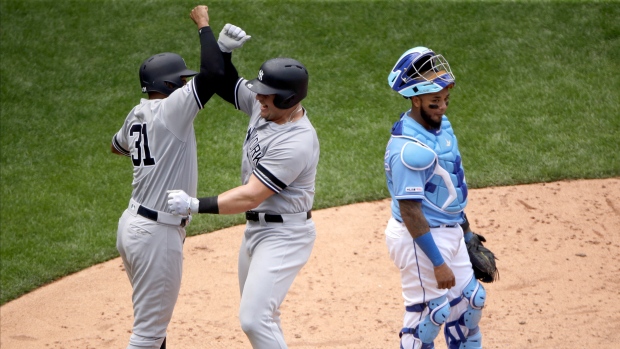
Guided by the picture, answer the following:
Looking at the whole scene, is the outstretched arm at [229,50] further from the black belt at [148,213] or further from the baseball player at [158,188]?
the black belt at [148,213]

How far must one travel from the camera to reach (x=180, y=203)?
13.5 ft

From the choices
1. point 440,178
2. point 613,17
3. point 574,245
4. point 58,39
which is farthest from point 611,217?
point 58,39

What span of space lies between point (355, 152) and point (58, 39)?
5.09 meters

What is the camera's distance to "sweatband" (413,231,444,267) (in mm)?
4309

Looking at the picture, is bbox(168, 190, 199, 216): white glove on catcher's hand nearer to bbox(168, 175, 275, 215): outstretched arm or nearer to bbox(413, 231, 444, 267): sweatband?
bbox(168, 175, 275, 215): outstretched arm

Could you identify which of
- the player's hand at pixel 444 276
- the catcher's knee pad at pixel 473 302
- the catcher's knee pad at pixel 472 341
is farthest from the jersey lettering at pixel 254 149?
the catcher's knee pad at pixel 472 341

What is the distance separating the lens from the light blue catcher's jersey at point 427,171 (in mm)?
4309

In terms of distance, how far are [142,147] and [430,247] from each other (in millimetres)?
1744

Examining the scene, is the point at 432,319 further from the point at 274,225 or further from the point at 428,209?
the point at 274,225

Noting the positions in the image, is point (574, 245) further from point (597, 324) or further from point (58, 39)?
point (58, 39)

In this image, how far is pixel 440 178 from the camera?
14.5 feet

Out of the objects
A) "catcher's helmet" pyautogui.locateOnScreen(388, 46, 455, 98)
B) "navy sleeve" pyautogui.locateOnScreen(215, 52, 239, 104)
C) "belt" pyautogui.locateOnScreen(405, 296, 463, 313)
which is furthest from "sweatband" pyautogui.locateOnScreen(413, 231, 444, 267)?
"navy sleeve" pyautogui.locateOnScreen(215, 52, 239, 104)

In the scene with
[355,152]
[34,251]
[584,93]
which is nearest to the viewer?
[34,251]

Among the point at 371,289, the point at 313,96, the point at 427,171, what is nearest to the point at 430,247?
the point at 427,171
